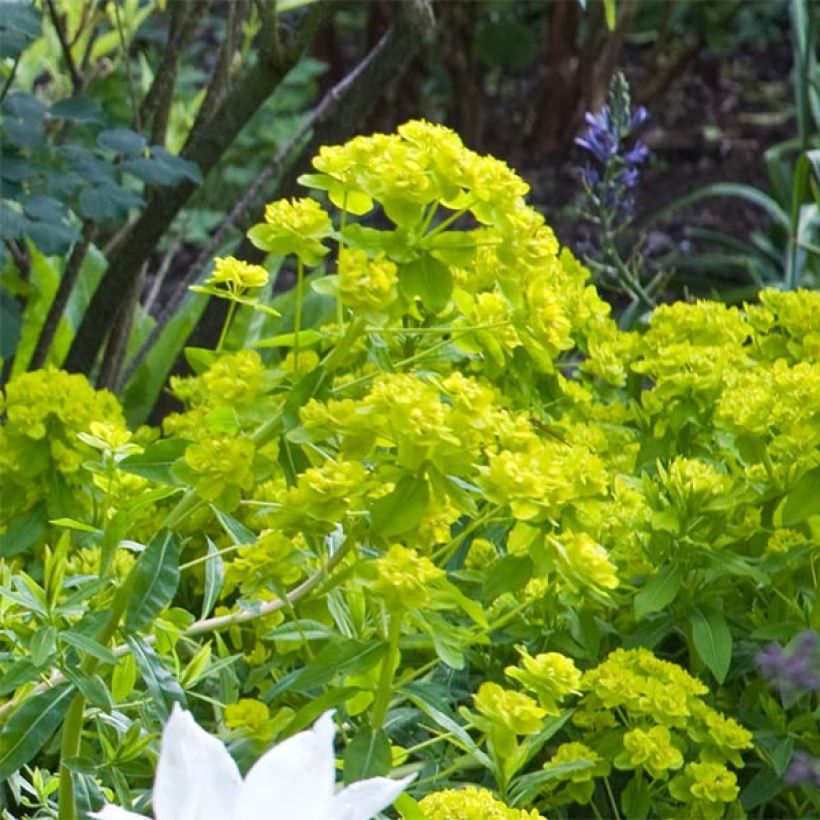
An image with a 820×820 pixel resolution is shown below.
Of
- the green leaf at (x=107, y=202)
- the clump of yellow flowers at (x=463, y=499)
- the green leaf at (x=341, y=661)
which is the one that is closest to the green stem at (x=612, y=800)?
the clump of yellow flowers at (x=463, y=499)

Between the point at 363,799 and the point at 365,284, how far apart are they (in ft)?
1.40

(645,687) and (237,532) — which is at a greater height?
A: (237,532)

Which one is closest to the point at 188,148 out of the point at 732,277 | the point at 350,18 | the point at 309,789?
the point at 309,789

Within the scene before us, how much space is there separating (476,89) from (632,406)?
12.9 feet

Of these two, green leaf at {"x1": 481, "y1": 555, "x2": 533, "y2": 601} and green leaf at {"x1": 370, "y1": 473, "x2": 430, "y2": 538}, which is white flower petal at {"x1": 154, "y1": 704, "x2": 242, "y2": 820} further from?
green leaf at {"x1": 481, "y1": 555, "x2": 533, "y2": 601}

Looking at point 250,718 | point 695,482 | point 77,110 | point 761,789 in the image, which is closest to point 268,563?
point 250,718

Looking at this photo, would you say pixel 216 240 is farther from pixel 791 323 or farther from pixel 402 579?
pixel 402 579

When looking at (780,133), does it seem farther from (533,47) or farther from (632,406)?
(632,406)

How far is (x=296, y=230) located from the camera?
1323 mm

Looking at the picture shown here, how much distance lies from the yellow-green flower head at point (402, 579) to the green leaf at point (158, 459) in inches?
10.6

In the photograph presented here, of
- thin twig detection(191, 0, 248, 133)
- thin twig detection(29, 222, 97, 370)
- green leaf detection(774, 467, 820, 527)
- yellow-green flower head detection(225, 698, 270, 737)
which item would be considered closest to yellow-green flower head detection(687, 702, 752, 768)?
green leaf detection(774, 467, 820, 527)

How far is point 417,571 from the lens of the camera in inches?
46.3

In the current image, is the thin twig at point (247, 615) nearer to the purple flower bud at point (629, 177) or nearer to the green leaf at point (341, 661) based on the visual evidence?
the green leaf at point (341, 661)

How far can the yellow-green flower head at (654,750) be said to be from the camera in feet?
4.69
